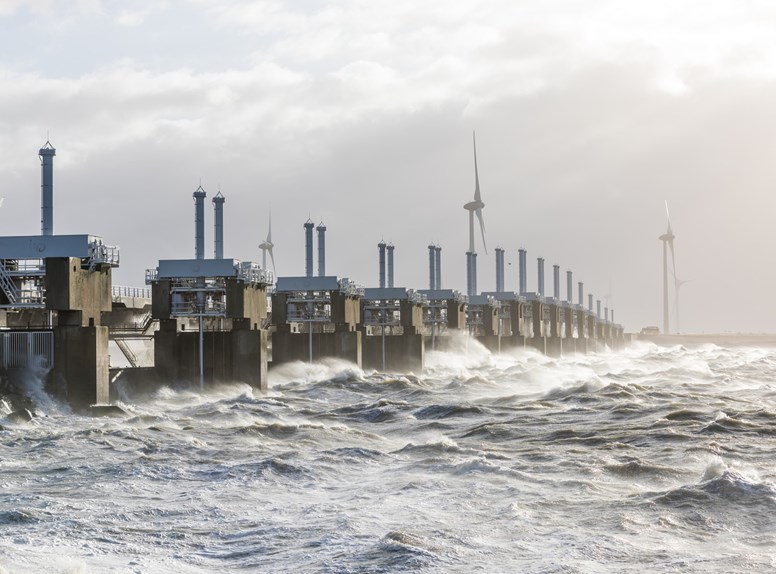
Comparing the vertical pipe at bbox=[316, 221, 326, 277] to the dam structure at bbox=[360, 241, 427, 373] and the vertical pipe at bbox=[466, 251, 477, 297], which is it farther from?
the vertical pipe at bbox=[466, 251, 477, 297]

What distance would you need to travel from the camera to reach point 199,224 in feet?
220

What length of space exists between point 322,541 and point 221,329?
175 feet

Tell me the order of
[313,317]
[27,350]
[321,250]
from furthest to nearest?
[321,250] < [313,317] < [27,350]

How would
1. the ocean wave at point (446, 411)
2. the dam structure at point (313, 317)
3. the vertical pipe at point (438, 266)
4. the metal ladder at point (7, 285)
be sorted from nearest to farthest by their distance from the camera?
the ocean wave at point (446, 411)
the metal ladder at point (7, 285)
the dam structure at point (313, 317)
the vertical pipe at point (438, 266)

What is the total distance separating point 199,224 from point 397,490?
43.9m

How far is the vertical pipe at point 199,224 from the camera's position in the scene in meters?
66.4

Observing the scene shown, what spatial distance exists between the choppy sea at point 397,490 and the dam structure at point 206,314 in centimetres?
1619

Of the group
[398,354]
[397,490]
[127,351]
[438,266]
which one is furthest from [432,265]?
[397,490]

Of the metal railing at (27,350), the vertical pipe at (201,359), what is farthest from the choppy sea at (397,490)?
the vertical pipe at (201,359)

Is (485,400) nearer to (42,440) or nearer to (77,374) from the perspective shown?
(77,374)

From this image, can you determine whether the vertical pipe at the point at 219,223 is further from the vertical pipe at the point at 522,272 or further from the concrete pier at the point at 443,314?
the vertical pipe at the point at 522,272

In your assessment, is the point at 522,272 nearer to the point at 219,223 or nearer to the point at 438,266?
the point at 438,266

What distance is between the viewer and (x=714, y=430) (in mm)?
38344

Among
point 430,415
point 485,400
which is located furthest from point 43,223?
point 485,400
